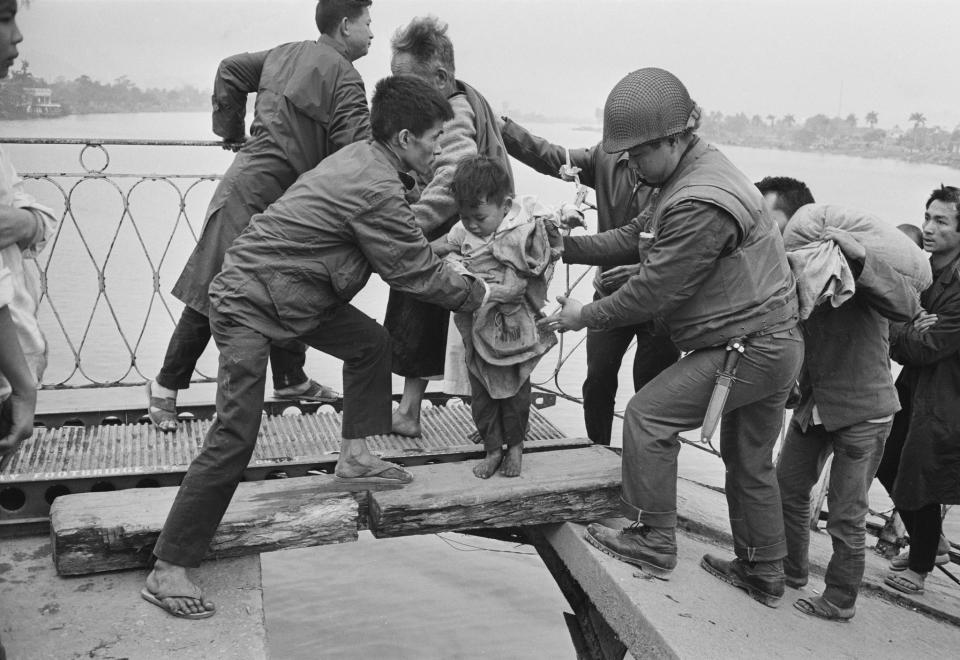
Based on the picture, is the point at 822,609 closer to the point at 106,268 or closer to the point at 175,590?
the point at 175,590

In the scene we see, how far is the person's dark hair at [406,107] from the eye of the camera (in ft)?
9.66

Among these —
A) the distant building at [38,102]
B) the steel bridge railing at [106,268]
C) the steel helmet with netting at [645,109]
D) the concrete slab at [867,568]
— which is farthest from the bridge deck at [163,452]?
the distant building at [38,102]

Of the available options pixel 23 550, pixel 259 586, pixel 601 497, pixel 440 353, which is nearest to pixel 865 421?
pixel 601 497

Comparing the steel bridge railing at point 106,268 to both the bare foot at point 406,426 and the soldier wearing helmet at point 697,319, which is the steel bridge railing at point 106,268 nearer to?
the bare foot at point 406,426

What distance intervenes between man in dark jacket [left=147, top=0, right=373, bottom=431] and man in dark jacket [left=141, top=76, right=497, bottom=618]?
0.70m

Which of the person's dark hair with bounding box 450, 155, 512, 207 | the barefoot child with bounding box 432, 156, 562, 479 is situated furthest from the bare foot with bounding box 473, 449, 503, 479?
the person's dark hair with bounding box 450, 155, 512, 207

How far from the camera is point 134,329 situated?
28.2ft

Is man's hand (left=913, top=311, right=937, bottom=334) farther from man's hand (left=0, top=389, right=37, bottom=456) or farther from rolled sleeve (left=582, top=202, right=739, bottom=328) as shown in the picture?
man's hand (left=0, top=389, right=37, bottom=456)

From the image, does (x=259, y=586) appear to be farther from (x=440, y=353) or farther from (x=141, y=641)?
(x=440, y=353)

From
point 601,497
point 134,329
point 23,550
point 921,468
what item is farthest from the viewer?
point 134,329

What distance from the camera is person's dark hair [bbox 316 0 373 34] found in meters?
3.71

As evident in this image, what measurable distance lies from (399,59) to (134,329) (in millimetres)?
5890

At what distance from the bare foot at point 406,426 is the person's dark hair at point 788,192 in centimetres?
177

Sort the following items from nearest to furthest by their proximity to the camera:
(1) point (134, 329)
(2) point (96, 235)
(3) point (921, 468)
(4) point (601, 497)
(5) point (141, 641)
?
(5) point (141, 641)
(4) point (601, 497)
(3) point (921, 468)
(1) point (134, 329)
(2) point (96, 235)
